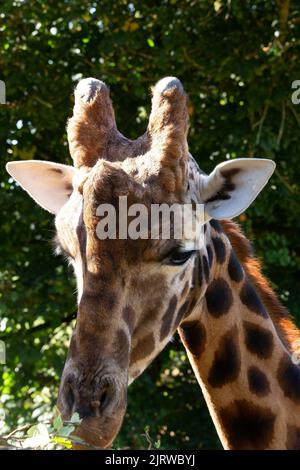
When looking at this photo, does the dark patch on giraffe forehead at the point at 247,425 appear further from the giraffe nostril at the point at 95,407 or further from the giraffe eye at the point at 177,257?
the giraffe nostril at the point at 95,407

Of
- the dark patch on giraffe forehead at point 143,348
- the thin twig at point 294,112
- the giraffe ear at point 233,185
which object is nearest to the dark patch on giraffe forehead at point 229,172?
the giraffe ear at point 233,185

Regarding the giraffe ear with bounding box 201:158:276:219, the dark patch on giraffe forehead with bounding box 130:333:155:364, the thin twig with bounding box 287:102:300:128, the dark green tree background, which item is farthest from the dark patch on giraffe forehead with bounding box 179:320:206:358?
the thin twig with bounding box 287:102:300:128

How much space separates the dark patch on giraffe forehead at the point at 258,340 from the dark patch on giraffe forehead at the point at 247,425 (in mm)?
291

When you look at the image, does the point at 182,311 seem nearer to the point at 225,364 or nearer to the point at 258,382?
the point at 225,364

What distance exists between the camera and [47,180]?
547cm

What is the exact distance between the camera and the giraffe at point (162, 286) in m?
4.33

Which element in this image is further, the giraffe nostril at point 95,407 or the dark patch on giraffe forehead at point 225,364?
the dark patch on giraffe forehead at point 225,364

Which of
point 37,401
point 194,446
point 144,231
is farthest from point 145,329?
point 37,401

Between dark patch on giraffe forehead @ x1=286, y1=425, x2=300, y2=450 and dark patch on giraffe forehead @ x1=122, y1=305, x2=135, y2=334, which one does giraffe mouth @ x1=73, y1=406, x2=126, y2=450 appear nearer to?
dark patch on giraffe forehead @ x1=122, y1=305, x2=135, y2=334

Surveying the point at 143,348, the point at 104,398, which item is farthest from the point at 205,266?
the point at 104,398

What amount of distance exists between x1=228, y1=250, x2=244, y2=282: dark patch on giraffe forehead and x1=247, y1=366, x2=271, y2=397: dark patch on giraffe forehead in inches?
19.4

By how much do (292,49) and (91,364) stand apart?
559 cm

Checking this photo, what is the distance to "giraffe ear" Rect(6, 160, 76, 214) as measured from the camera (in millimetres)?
5402

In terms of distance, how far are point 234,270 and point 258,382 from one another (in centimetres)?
62
